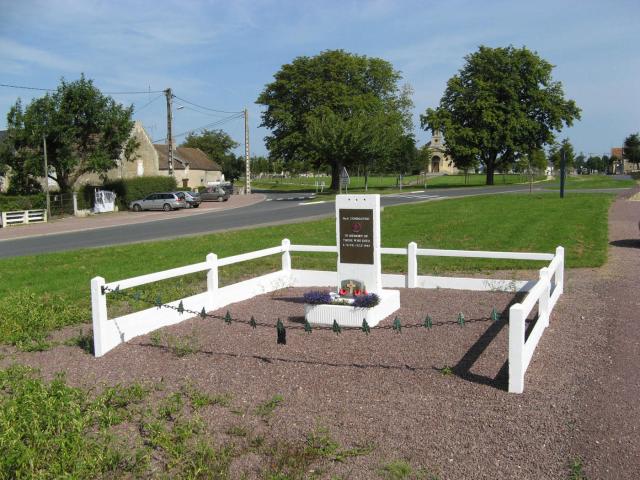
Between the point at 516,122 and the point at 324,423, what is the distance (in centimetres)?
6208

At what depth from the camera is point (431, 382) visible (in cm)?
636

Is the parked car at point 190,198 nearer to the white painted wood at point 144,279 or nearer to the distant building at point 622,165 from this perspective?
the white painted wood at point 144,279

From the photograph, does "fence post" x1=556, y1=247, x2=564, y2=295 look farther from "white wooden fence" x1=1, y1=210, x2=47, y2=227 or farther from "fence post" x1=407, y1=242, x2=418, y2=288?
"white wooden fence" x1=1, y1=210, x2=47, y2=227

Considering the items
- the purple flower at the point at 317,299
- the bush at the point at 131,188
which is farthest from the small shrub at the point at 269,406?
the bush at the point at 131,188

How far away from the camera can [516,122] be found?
206 ft

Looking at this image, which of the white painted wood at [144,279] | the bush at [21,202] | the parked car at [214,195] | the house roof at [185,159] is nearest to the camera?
the white painted wood at [144,279]

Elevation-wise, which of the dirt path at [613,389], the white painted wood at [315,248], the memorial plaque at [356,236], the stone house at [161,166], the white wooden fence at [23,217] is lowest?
the white wooden fence at [23,217]

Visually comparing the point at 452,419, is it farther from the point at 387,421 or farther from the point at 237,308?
the point at 237,308

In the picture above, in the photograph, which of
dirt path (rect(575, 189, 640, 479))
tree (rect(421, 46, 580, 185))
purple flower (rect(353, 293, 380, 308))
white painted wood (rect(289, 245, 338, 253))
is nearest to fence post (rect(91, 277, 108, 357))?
purple flower (rect(353, 293, 380, 308))

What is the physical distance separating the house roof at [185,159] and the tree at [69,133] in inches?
1243

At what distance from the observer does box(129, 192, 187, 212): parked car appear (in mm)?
45031

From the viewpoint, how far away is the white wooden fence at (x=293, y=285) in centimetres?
607

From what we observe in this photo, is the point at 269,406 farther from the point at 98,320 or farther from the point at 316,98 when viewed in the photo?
the point at 316,98

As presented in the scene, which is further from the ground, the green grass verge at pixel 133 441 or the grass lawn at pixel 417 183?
the grass lawn at pixel 417 183
